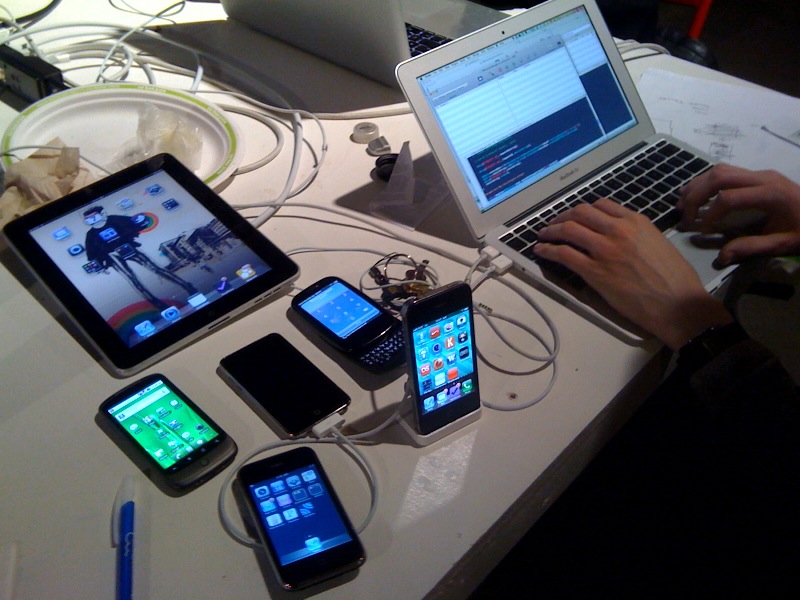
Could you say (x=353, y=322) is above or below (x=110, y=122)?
below

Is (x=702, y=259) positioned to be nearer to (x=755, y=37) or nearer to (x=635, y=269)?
(x=635, y=269)

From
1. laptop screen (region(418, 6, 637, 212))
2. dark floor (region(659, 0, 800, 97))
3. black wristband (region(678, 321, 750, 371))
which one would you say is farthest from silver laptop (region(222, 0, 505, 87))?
dark floor (region(659, 0, 800, 97))

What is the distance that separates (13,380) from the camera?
62cm

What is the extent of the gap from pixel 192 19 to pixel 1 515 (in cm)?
101

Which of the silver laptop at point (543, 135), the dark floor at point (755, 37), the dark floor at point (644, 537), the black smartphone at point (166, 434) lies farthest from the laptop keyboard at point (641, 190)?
the dark floor at point (755, 37)

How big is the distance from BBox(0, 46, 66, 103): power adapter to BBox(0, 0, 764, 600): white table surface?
14.2 inches

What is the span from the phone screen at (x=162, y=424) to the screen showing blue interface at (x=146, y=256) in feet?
0.23

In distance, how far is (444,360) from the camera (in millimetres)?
547

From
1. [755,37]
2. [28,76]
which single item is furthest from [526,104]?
[755,37]

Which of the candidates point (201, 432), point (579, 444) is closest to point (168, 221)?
point (201, 432)

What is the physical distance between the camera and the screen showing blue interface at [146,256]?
646mm

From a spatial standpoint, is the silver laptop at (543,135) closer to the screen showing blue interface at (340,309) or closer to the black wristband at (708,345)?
the black wristband at (708,345)

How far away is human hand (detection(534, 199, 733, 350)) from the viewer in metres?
0.65

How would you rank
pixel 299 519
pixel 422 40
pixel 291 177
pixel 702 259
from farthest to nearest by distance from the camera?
pixel 422 40
pixel 291 177
pixel 702 259
pixel 299 519
